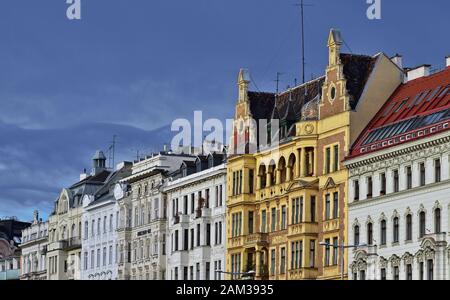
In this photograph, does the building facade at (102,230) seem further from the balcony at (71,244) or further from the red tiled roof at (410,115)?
the red tiled roof at (410,115)

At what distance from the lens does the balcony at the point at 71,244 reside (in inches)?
6309

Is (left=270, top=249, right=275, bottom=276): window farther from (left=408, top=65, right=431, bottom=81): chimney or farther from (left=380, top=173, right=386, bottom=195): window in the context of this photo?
(left=408, top=65, right=431, bottom=81): chimney

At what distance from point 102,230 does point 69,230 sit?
40.1 feet

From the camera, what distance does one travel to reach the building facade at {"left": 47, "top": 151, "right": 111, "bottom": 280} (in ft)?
527

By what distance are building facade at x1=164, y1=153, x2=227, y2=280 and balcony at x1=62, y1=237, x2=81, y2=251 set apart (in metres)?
28.9

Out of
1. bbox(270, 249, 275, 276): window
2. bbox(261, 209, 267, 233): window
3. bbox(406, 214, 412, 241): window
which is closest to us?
bbox(406, 214, 412, 241): window

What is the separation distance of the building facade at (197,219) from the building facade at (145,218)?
6.63ft

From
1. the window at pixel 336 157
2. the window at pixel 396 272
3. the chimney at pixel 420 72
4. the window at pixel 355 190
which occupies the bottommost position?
the window at pixel 396 272

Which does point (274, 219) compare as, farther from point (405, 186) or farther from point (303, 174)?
point (405, 186)

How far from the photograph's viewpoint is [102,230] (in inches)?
5984

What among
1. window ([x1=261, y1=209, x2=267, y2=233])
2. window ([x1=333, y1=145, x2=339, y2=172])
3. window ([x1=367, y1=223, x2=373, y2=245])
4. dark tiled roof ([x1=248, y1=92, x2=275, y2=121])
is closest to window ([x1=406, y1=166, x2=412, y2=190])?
window ([x1=367, y1=223, x2=373, y2=245])

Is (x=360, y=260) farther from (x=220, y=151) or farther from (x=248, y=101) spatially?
(x=220, y=151)

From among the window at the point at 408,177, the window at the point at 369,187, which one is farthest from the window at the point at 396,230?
the window at the point at 369,187
